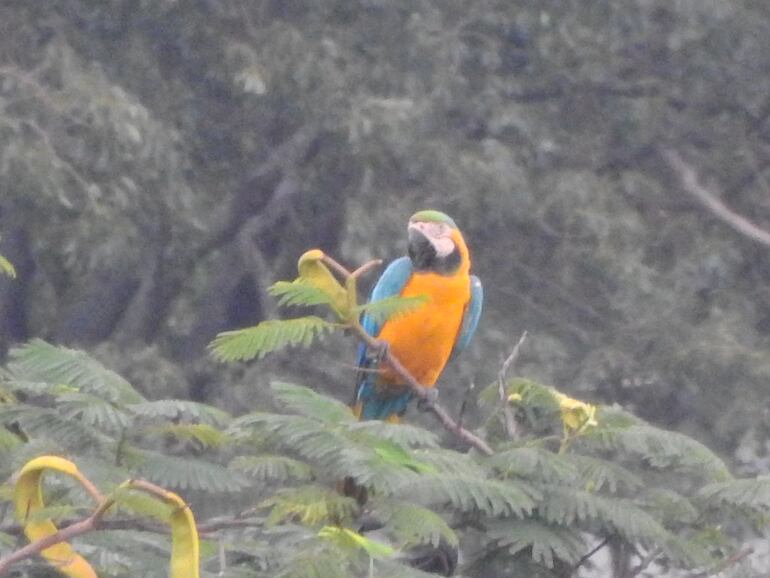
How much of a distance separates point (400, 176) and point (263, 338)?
173 inches

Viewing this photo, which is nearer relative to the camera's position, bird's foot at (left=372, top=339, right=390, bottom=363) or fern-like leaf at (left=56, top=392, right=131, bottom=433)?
fern-like leaf at (left=56, top=392, right=131, bottom=433)

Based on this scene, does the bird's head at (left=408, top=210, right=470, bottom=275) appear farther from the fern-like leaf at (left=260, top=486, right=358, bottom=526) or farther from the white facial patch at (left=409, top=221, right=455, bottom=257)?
the fern-like leaf at (left=260, top=486, right=358, bottom=526)

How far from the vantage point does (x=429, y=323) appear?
10.4 ft

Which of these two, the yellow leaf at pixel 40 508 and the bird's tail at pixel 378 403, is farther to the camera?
the bird's tail at pixel 378 403

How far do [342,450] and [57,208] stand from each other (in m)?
4.11

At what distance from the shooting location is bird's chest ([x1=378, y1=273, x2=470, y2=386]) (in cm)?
314

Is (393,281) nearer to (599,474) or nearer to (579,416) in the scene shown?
(579,416)

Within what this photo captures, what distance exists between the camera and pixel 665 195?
644 cm

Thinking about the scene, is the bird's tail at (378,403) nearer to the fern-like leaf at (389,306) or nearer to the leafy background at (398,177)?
the fern-like leaf at (389,306)

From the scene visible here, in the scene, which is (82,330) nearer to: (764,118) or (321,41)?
(321,41)

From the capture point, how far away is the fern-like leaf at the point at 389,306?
1.46 m

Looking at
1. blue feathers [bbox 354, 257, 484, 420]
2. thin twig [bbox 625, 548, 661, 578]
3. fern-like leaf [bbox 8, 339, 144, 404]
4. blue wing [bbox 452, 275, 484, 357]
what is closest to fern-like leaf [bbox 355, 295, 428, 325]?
fern-like leaf [bbox 8, 339, 144, 404]

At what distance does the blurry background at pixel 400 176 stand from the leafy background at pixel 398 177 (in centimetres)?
1

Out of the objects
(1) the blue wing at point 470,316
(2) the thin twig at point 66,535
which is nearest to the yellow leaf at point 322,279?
(2) the thin twig at point 66,535
